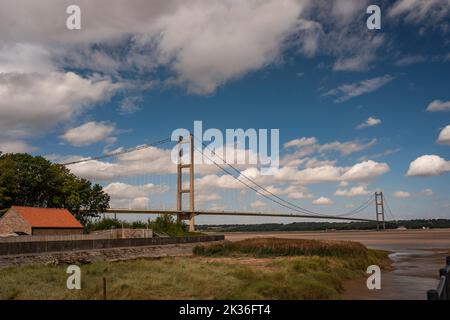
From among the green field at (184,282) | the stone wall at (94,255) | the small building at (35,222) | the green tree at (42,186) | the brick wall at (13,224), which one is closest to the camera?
the green field at (184,282)

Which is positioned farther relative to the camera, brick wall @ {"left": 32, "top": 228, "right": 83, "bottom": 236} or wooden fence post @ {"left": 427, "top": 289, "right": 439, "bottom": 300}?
brick wall @ {"left": 32, "top": 228, "right": 83, "bottom": 236}

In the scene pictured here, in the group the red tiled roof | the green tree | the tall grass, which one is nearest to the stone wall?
the tall grass

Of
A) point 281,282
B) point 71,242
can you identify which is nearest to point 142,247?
point 71,242

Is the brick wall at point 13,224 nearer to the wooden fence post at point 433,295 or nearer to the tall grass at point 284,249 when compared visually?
the tall grass at point 284,249

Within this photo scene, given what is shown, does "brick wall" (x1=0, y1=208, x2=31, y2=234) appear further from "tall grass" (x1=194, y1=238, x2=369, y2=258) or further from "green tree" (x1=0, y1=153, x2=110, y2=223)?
"tall grass" (x1=194, y1=238, x2=369, y2=258)

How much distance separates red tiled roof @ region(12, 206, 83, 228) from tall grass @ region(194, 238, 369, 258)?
14093 mm

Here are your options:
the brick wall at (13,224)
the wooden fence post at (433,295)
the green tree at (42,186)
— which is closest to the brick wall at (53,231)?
the brick wall at (13,224)

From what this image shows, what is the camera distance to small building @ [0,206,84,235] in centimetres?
4431

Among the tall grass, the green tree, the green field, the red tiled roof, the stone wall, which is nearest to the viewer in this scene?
the green field

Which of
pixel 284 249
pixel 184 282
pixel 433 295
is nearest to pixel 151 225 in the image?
pixel 284 249

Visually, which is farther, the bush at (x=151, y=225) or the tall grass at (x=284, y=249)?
the bush at (x=151, y=225)

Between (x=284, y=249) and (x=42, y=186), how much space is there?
111 feet

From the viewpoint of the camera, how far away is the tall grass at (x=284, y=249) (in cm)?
3856

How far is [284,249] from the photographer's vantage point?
136 ft
